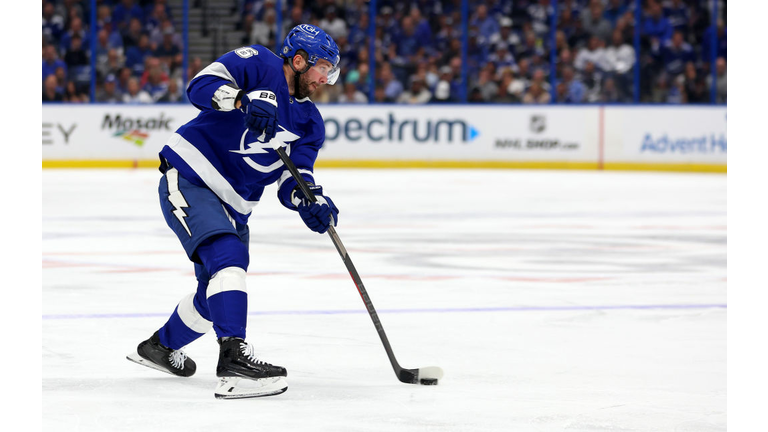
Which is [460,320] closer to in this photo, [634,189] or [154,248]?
[154,248]

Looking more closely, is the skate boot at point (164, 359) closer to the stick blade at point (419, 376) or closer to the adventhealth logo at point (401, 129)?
the stick blade at point (419, 376)

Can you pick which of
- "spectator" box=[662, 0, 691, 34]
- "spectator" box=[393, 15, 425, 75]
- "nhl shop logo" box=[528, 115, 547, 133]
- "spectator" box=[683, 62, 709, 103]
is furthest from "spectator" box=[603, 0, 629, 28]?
"spectator" box=[393, 15, 425, 75]

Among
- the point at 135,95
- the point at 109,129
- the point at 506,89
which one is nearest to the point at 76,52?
the point at 135,95

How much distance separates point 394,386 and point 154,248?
149 inches

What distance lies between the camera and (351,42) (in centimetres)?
1570

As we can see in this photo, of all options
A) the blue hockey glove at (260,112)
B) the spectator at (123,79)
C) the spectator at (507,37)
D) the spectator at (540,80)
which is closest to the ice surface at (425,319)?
the blue hockey glove at (260,112)

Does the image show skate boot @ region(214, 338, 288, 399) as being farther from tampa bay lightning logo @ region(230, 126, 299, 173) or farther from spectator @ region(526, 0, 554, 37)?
spectator @ region(526, 0, 554, 37)

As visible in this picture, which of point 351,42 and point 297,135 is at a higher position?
point 351,42

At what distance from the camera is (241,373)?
3.42 meters

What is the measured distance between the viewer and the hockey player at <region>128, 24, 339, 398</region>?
3.42m

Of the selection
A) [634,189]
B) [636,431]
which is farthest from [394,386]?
[634,189]

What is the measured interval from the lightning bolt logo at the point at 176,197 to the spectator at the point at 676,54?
484 inches

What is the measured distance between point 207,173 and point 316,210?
0.36 metres

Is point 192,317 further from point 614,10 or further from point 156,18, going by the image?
point 614,10
